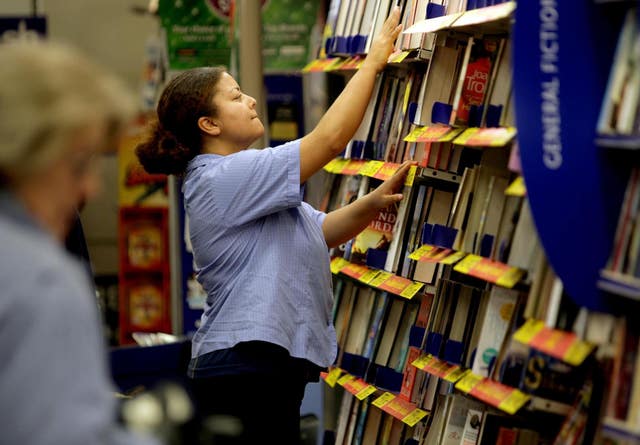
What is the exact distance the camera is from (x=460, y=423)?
3447 millimetres

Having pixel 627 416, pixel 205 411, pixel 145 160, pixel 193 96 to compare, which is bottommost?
pixel 205 411

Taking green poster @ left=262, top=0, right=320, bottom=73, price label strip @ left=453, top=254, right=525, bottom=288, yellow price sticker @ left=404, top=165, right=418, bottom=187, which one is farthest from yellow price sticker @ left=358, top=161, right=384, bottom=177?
green poster @ left=262, top=0, right=320, bottom=73

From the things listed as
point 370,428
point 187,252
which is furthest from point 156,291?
point 370,428

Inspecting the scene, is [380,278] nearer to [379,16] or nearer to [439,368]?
[439,368]

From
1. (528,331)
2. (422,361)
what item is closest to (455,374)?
(422,361)

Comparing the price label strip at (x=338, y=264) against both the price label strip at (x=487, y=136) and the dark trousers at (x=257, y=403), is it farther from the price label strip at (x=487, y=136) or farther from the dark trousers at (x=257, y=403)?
the price label strip at (x=487, y=136)

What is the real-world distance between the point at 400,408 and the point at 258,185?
1.14 m

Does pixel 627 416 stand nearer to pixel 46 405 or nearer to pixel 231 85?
pixel 46 405

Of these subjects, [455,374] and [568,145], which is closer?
[568,145]

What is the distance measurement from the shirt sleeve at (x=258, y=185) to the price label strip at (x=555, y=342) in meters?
0.92

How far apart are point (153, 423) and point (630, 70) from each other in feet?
4.68

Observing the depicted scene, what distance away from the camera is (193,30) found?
24.0ft

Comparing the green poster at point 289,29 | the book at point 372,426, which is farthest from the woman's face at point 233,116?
the green poster at point 289,29

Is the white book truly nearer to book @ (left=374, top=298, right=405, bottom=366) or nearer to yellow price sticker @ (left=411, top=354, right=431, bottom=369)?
book @ (left=374, top=298, right=405, bottom=366)
